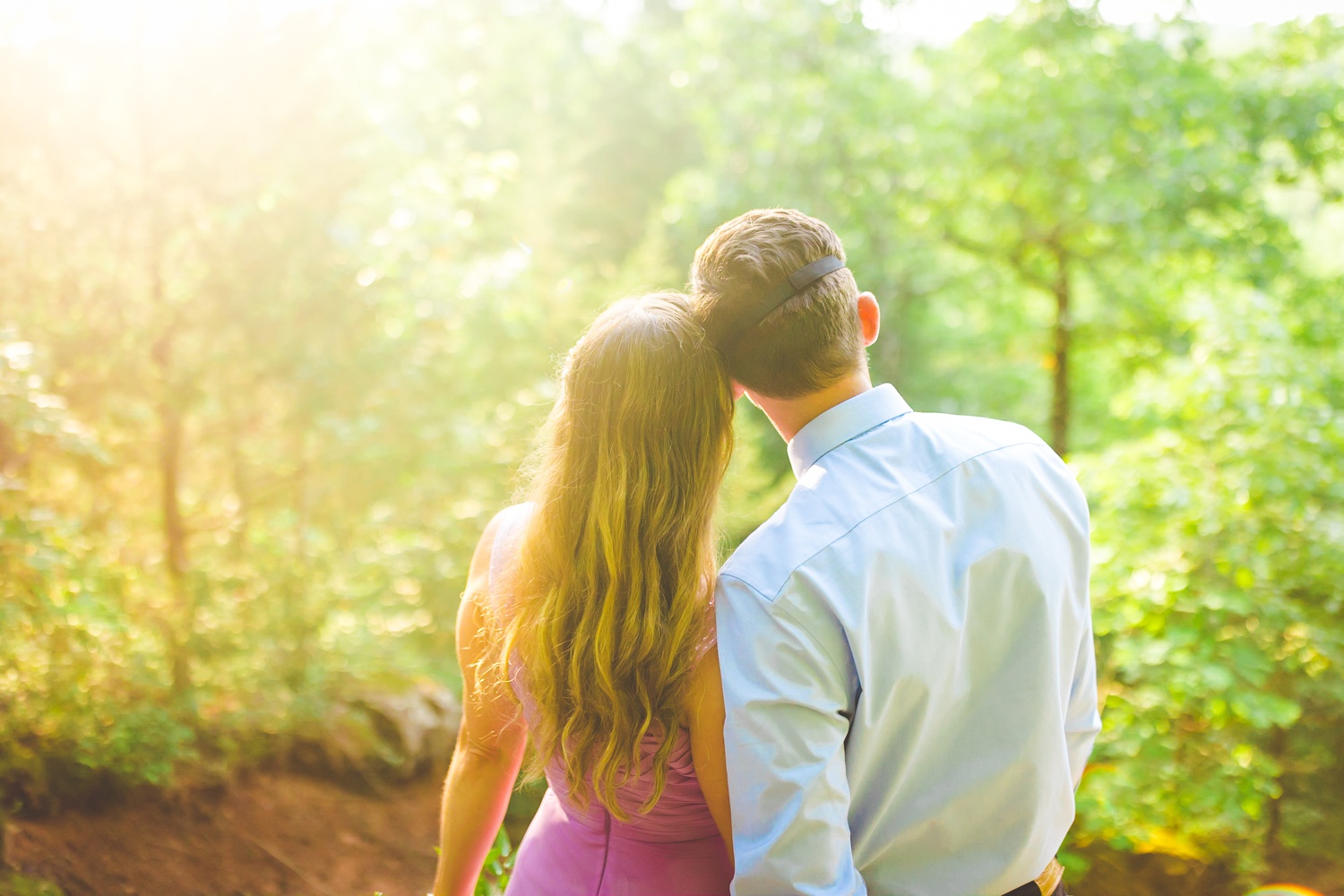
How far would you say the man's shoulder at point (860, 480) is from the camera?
4.08 feet

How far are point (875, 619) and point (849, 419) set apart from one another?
32cm

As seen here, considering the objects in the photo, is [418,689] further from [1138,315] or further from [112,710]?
[1138,315]

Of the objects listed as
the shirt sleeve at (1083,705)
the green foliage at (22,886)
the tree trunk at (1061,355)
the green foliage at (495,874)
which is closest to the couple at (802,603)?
the shirt sleeve at (1083,705)

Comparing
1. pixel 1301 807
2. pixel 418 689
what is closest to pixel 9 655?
pixel 418 689

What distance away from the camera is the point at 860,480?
1.30 m

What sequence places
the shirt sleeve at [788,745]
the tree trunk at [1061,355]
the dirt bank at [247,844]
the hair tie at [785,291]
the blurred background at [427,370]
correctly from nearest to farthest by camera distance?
the shirt sleeve at [788,745], the hair tie at [785,291], the dirt bank at [247,844], the blurred background at [427,370], the tree trunk at [1061,355]

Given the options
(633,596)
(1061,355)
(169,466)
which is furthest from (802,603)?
(1061,355)

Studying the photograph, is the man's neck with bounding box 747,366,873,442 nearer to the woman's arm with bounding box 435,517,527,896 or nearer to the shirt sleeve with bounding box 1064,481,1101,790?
the shirt sleeve with bounding box 1064,481,1101,790

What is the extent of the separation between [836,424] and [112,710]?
2901 mm

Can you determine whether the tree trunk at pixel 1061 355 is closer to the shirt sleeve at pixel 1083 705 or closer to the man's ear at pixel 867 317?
the shirt sleeve at pixel 1083 705

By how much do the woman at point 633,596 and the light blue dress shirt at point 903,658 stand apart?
0.12m

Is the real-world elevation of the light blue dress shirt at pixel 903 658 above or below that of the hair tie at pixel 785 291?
below

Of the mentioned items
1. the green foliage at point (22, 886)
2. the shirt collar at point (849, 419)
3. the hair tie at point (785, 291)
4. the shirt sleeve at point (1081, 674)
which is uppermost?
the hair tie at point (785, 291)

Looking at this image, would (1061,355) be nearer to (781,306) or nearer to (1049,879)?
(1049,879)
